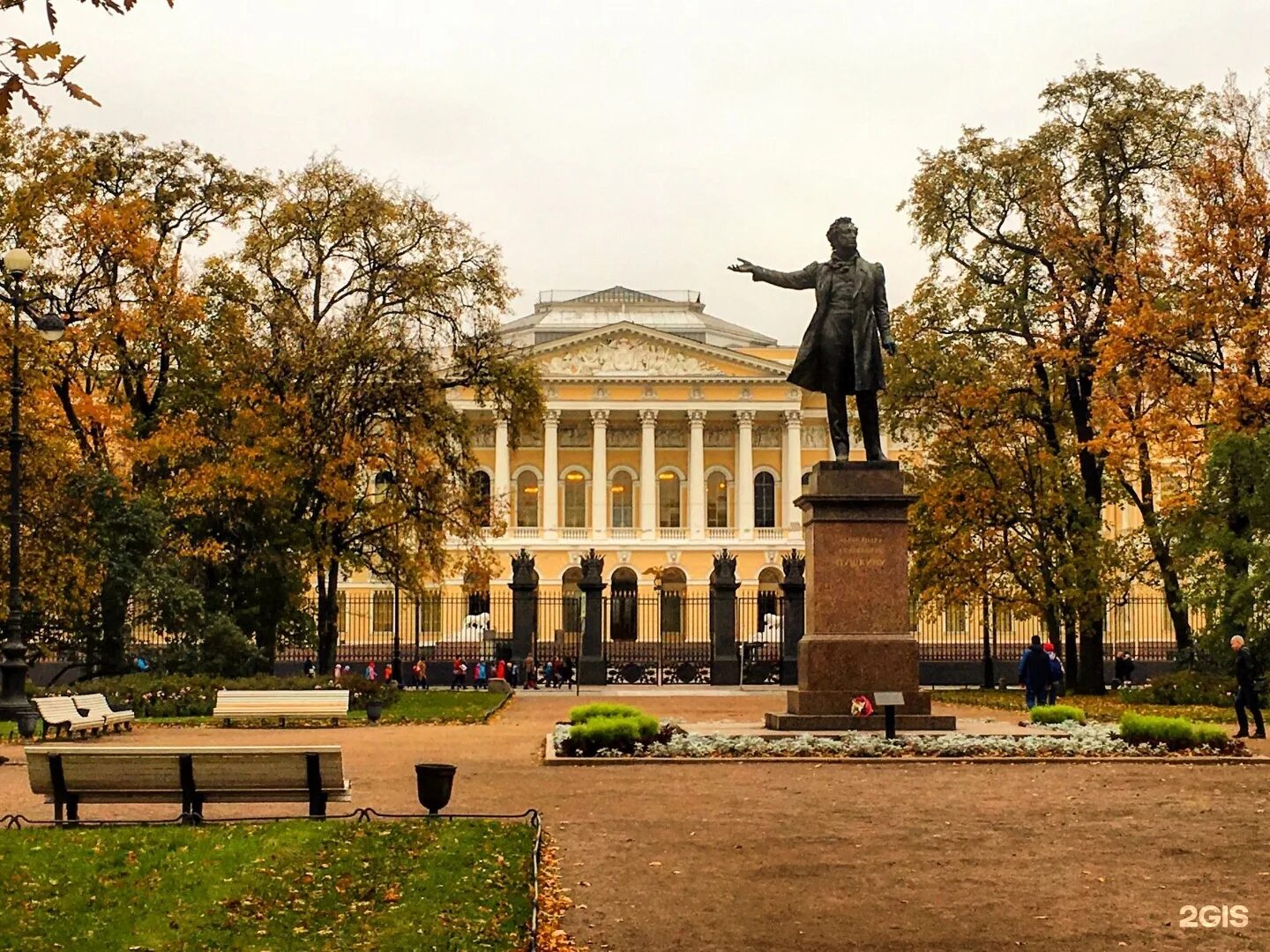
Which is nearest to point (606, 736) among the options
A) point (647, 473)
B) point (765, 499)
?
point (647, 473)

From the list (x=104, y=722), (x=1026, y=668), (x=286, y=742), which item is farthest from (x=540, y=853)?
(x=1026, y=668)

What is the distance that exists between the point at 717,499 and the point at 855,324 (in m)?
65.2

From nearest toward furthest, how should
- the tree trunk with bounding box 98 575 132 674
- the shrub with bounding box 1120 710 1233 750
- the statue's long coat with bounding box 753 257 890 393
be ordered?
the shrub with bounding box 1120 710 1233 750 < the statue's long coat with bounding box 753 257 890 393 < the tree trunk with bounding box 98 575 132 674

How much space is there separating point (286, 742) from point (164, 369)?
48.1 feet

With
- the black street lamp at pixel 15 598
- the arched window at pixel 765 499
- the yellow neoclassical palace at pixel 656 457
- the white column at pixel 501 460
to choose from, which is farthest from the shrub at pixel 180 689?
the arched window at pixel 765 499

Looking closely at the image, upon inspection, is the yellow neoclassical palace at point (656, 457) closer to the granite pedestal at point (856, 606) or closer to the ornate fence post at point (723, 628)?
the ornate fence post at point (723, 628)

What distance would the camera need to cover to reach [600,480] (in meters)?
81.0

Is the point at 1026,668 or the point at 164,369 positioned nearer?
the point at 1026,668

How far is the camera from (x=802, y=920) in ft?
26.8

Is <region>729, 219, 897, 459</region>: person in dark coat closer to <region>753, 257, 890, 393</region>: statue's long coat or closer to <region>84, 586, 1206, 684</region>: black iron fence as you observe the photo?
<region>753, 257, 890, 393</region>: statue's long coat

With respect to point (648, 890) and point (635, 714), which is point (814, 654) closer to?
point (635, 714)

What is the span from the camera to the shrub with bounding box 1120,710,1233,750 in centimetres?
1644

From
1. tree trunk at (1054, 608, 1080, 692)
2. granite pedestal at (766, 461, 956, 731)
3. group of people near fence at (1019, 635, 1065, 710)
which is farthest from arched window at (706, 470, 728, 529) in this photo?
granite pedestal at (766, 461, 956, 731)

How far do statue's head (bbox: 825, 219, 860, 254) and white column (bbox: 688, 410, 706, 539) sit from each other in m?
60.9
